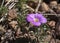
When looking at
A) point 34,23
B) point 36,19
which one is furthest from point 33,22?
point 36,19

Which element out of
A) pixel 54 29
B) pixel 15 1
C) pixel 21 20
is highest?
pixel 15 1

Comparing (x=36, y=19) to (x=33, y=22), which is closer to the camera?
(x=33, y=22)

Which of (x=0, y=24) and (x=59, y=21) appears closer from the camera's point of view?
(x=0, y=24)

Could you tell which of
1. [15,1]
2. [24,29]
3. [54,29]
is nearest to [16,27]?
[24,29]

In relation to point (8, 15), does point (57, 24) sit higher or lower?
lower

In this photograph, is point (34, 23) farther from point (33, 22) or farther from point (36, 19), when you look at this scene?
point (36, 19)

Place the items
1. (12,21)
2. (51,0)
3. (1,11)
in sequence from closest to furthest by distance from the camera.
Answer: (1,11) < (12,21) < (51,0)

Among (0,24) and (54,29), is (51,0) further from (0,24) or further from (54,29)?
(0,24)

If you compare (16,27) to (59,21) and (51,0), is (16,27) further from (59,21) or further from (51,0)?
(51,0)

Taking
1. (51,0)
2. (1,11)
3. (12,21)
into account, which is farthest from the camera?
(51,0)
